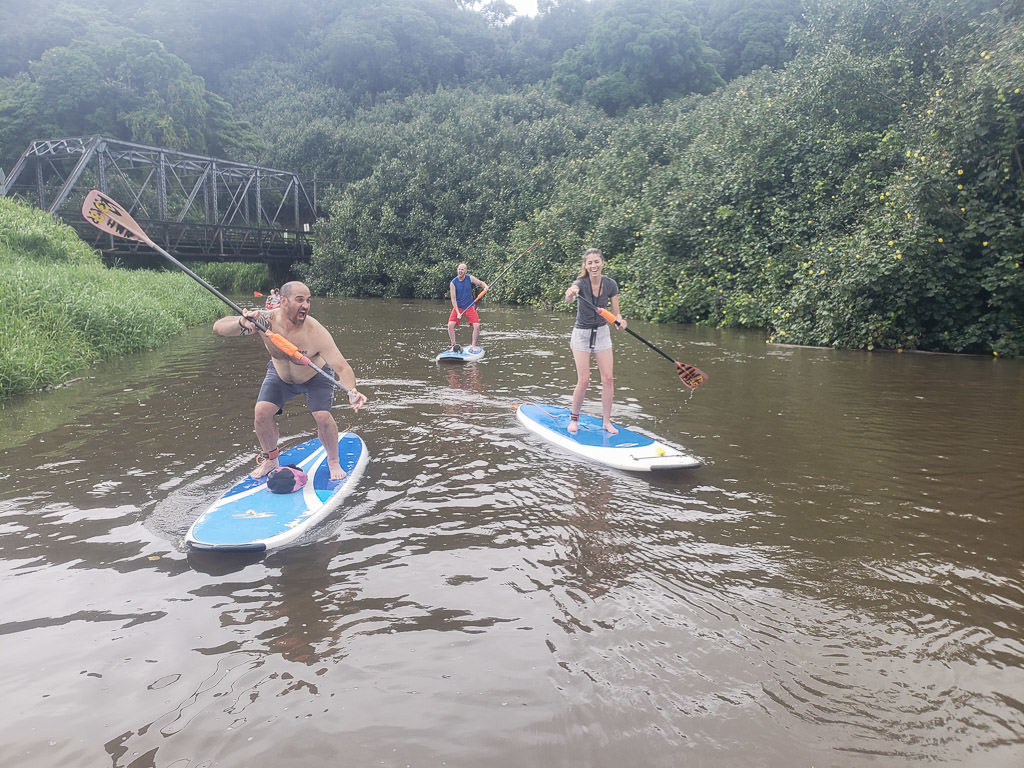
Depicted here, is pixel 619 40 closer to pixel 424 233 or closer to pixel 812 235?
pixel 424 233

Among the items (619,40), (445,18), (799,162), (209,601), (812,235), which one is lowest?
(209,601)

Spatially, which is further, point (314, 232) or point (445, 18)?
point (445, 18)

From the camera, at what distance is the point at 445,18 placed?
71.9m

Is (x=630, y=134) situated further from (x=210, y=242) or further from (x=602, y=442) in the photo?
(x=602, y=442)

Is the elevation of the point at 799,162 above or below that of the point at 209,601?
above

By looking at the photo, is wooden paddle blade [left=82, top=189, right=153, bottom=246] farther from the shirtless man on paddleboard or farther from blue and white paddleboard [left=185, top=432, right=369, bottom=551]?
blue and white paddleboard [left=185, top=432, right=369, bottom=551]

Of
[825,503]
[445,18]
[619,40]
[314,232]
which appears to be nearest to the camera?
[825,503]

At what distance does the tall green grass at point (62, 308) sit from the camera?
9.59 m

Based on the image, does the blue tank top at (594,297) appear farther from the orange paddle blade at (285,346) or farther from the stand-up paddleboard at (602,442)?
the orange paddle blade at (285,346)

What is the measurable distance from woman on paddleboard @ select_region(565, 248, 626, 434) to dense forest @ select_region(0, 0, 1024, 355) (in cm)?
846

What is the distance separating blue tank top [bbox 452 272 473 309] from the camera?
1359 centimetres

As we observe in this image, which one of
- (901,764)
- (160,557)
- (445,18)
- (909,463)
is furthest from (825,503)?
(445,18)

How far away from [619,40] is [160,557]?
54158mm

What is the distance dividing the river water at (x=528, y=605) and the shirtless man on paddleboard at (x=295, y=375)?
0.51m
